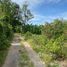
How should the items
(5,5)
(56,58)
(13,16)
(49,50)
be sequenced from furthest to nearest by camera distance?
(13,16), (5,5), (49,50), (56,58)

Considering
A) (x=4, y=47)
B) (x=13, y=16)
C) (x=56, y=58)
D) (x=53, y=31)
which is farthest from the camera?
(x=13, y=16)

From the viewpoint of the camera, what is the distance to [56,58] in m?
13.9

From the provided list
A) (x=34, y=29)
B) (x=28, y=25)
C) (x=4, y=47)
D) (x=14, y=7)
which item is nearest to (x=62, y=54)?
(x=4, y=47)

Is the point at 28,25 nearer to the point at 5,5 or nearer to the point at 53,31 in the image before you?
the point at 5,5

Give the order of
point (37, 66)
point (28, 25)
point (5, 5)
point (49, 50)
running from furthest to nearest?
point (28, 25) → point (5, 5) → point (49, 50) → point (37, 66)

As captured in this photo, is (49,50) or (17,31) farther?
(17,31)

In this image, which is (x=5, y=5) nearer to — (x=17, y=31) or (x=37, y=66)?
(x=17, y=31)

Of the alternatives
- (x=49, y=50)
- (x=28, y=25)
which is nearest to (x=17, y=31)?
(x=28, y=25)

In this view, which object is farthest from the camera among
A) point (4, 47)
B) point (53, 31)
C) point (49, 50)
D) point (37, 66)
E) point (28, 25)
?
point (28, 25)

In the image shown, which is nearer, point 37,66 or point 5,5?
point 37,66

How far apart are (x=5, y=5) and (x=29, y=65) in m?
41.0

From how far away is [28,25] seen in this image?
55.8 meters

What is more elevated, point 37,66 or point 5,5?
point 5,5

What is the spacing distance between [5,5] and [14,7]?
775 cm
